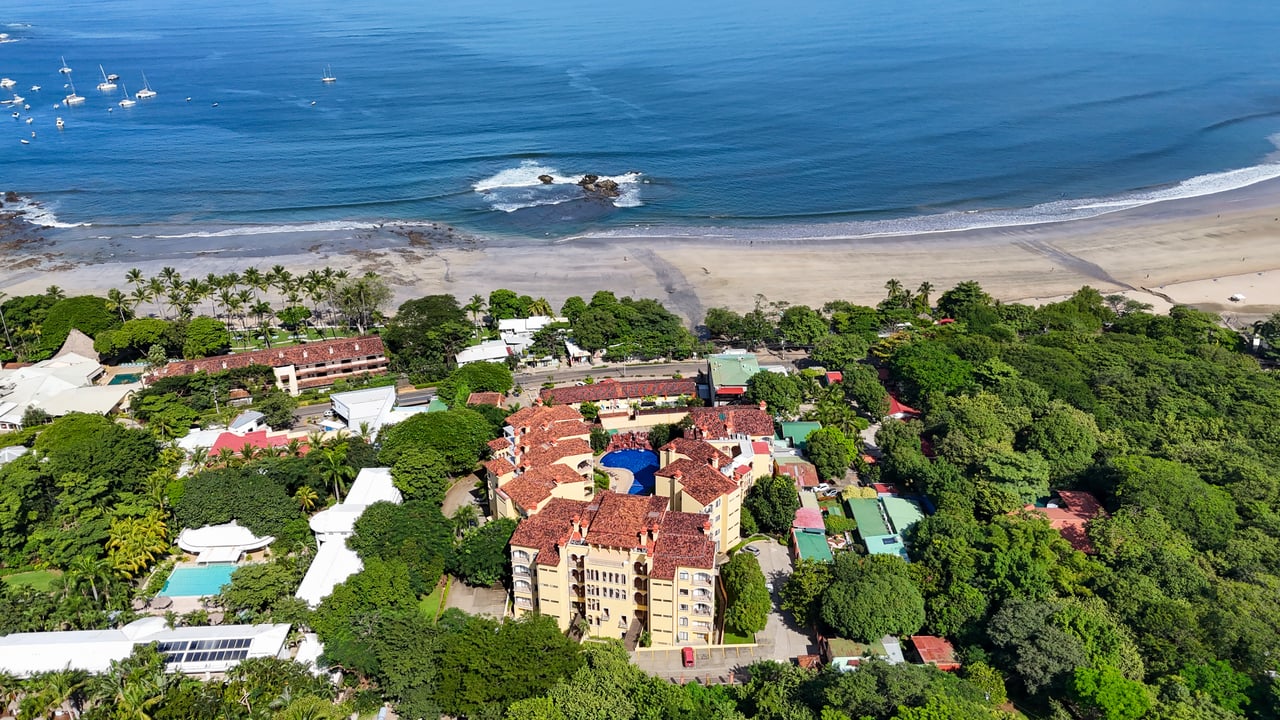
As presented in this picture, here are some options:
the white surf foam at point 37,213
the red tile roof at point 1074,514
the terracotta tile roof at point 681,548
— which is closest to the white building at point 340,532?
the terracotta tile roof at point 681,548

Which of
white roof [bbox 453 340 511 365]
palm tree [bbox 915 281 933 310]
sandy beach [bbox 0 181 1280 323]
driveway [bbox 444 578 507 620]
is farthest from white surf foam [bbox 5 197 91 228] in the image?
palm tree [bbox 915 281 933 310]

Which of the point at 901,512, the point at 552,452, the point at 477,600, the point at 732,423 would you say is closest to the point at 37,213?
the point at 552,452

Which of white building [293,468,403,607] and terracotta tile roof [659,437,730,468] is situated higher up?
terracotta tile roof [659,437,730,468]

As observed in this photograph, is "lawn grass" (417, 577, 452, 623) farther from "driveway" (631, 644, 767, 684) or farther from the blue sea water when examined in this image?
the blue sea water

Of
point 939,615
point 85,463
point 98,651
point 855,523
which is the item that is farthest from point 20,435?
point 939,615

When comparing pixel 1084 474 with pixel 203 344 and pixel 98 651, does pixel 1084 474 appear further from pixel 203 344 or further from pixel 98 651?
pixel 203 344

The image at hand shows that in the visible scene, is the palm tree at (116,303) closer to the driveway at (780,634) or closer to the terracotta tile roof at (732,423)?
the terracotta tile roof at (732,423)
